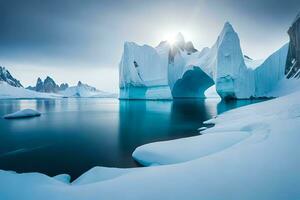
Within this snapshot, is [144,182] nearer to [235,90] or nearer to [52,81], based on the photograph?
[235,90]

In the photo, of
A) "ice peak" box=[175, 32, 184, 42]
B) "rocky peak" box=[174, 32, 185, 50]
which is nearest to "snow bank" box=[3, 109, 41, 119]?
"rocky peak" box=[174, 32, 185, 50]

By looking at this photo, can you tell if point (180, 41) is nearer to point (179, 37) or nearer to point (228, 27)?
point (179, 37)

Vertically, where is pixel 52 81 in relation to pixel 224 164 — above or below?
above

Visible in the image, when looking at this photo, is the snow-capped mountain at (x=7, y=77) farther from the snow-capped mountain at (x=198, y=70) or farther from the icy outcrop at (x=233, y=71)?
the icy outcrop at (x=233, y=71)

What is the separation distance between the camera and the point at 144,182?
2582 millimetres

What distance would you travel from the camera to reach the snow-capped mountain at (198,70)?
3134cm

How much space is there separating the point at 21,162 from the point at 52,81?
153 meters

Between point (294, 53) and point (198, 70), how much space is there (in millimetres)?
15548

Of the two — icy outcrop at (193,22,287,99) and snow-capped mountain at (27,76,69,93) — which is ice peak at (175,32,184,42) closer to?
icy outcrop at (193,22,287,99)

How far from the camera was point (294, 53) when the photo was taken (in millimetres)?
32906

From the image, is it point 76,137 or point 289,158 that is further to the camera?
point 76,137

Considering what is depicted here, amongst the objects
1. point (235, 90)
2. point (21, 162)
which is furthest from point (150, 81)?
point (21, 162)

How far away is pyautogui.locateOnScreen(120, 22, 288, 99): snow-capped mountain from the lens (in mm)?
31344

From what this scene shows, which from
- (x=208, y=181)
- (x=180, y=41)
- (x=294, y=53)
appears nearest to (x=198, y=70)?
(x=180, y=41)
